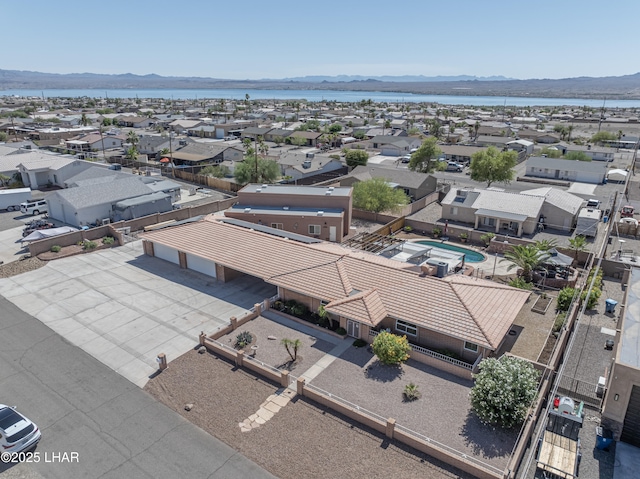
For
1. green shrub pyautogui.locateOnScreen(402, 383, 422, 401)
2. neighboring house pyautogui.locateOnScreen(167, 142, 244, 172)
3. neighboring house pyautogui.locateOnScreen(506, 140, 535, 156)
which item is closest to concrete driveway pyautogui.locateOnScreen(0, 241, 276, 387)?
green shrub pyautogui.locateOnScreen(402, 383, 422, 401)

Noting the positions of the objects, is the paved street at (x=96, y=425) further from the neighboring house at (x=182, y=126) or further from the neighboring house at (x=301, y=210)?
the neighboring house at (x=182, y=126)

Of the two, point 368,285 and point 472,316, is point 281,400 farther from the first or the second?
point 472,316

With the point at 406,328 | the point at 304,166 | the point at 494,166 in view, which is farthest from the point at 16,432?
the point at 494,166

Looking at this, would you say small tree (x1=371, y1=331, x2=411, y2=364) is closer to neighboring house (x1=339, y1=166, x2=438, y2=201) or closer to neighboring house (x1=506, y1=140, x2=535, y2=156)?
neighboring house (x1=339, y1=166, x2=438, y2=201)

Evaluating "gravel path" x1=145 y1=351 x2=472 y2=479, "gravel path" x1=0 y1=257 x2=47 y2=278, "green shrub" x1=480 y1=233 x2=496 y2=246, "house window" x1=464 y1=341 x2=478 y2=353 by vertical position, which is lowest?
"green shrub" x1=480 y1=233 x2=496 y2=246

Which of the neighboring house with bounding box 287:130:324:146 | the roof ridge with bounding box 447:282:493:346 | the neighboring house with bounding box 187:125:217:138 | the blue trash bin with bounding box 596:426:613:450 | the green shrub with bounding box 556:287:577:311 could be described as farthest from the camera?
the neighboring house with bounding box 187:125:217:138

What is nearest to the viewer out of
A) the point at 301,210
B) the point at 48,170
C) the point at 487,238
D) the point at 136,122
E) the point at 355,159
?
the point at 301,210

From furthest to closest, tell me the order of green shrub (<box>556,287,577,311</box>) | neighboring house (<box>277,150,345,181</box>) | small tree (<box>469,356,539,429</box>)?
1. neighboring house (<box>277,150,345,181</box>)
2. green shrub (<box>556,287,577,311</box>)
3. small tree (<box>469,356,539,429</box>)
